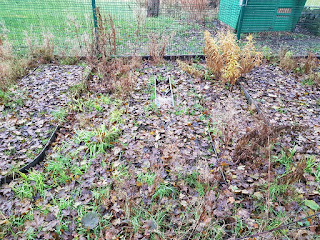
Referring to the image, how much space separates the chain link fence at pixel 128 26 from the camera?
20.8 feet

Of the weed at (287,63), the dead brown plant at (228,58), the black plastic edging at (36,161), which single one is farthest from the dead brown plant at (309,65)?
the black plastic edging at (36,161)

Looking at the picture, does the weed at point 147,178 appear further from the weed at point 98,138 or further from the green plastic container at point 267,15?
the green plastic container at point 267,15

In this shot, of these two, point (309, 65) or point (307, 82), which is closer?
point (307, 82)

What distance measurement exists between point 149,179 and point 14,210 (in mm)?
1649

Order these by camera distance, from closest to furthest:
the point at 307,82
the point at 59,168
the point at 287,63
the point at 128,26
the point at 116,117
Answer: the point at 59,168, the point at 116,117, the point at 307,82, the point at 287,63, the point at 128,26

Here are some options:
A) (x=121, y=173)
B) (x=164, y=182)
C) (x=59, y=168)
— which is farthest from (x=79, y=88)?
(x=164, y=182)

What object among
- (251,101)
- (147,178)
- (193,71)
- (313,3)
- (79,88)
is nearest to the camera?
(147,178)

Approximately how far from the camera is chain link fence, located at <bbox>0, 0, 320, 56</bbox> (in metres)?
6.35

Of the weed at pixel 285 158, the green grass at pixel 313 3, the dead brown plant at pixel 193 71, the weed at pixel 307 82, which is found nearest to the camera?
the weed at pixel 285 158

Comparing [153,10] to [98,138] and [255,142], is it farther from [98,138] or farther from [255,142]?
[255,142]

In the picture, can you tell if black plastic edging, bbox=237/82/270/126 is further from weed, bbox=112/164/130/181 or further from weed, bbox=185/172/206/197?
weed, bbox=112/164/130/181

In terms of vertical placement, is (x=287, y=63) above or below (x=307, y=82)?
above

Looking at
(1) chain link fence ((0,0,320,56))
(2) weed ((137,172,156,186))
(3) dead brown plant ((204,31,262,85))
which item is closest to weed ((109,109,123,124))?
(2) weed ((137,172,156,186))

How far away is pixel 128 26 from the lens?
7398 mm
